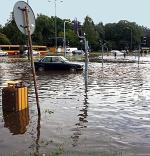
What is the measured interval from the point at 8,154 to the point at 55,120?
13.0 ft

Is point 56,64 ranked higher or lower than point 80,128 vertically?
Answer: lower

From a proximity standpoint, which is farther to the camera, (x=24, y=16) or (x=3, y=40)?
(x=3, y=40)

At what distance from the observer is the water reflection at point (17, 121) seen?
35.1ft

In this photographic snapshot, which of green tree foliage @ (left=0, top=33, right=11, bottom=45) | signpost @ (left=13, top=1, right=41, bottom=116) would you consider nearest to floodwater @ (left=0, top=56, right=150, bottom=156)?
signpost @ (left=13, top=1, right=41, bottom=116)

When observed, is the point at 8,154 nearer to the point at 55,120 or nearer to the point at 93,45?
the point at 55,120

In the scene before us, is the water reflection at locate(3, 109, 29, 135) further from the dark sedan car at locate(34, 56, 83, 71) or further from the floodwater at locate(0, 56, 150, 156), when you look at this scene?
the dark sedan car at locate(34, 56, 83, 71)

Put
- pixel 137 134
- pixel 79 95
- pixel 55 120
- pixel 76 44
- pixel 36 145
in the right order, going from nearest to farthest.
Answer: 1. pixel 36 145
2. pixel 137 134
3. pixel 55 120
4. pixel 79 95
5. pixel 76 44

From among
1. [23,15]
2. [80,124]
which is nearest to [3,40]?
[23,15]

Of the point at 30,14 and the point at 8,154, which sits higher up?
the point at 30,14

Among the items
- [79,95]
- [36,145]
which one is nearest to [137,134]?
[36,145]

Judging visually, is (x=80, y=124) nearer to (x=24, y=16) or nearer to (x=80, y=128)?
(x=80, y=128)

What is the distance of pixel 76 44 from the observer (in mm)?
157750

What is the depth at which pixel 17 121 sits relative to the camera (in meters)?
11.8

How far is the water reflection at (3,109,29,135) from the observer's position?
1071 cm
